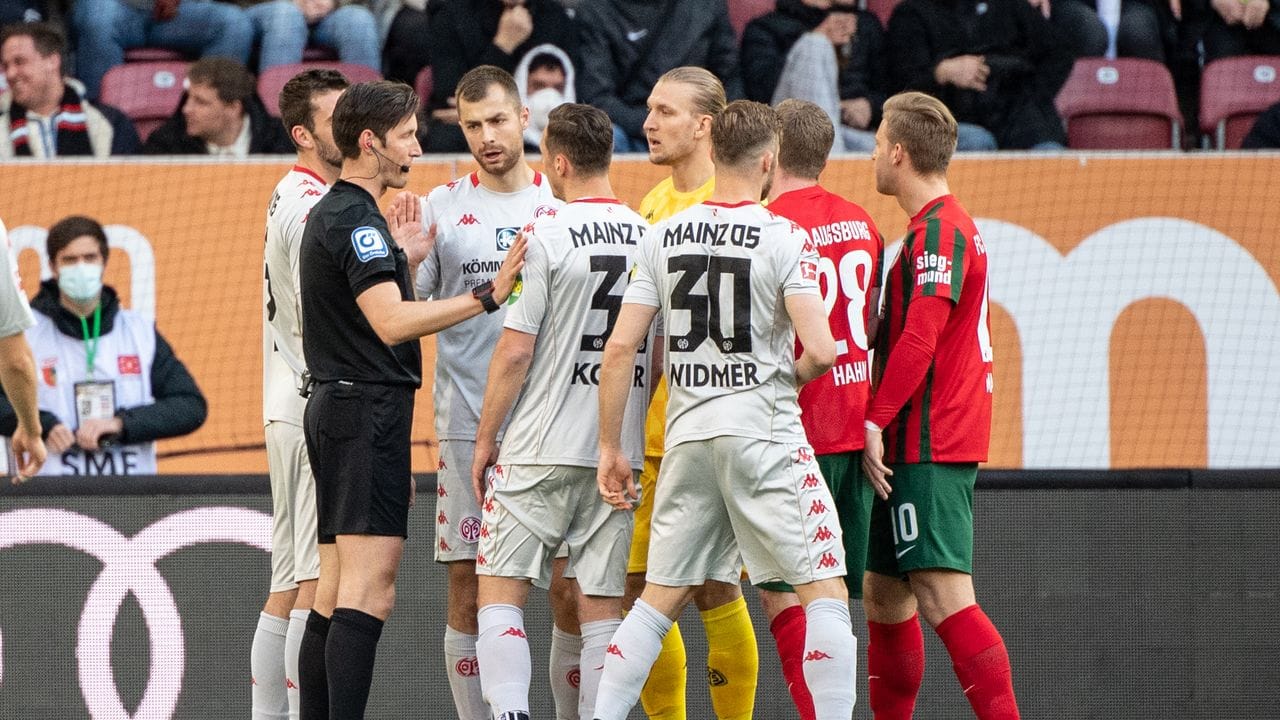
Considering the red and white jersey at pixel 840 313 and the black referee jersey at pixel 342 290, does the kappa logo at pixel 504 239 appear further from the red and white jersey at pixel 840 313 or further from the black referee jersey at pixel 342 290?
the red and white jersey at pixel 840 313

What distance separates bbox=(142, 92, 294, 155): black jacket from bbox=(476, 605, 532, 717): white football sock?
15.5ft

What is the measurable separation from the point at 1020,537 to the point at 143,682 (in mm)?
3967

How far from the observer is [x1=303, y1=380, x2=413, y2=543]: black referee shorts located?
482cm

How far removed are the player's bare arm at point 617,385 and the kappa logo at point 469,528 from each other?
700mm

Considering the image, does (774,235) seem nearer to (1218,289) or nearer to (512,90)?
(512,90)

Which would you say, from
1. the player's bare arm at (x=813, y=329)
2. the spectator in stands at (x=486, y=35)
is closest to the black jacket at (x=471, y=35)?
the spectator in stands at (x=486, y=35)

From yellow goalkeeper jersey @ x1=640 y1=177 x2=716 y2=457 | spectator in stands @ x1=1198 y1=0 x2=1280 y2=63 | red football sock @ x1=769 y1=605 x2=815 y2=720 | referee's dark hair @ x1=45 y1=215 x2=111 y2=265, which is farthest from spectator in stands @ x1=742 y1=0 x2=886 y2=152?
red football sock @ x1=769 y1=605 x2=815 y2=720

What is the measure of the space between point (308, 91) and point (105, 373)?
2.87m

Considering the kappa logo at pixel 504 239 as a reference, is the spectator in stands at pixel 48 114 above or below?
above

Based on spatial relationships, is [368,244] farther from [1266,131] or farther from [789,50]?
[1266,131]

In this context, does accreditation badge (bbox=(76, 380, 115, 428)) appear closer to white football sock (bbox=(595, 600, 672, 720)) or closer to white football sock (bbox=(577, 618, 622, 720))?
white football sock (bbox=(577, 618, 622, 720))

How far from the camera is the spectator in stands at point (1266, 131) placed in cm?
891

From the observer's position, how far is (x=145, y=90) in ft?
31.5

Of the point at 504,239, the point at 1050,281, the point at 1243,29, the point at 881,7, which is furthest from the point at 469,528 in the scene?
the point at 1243,29
